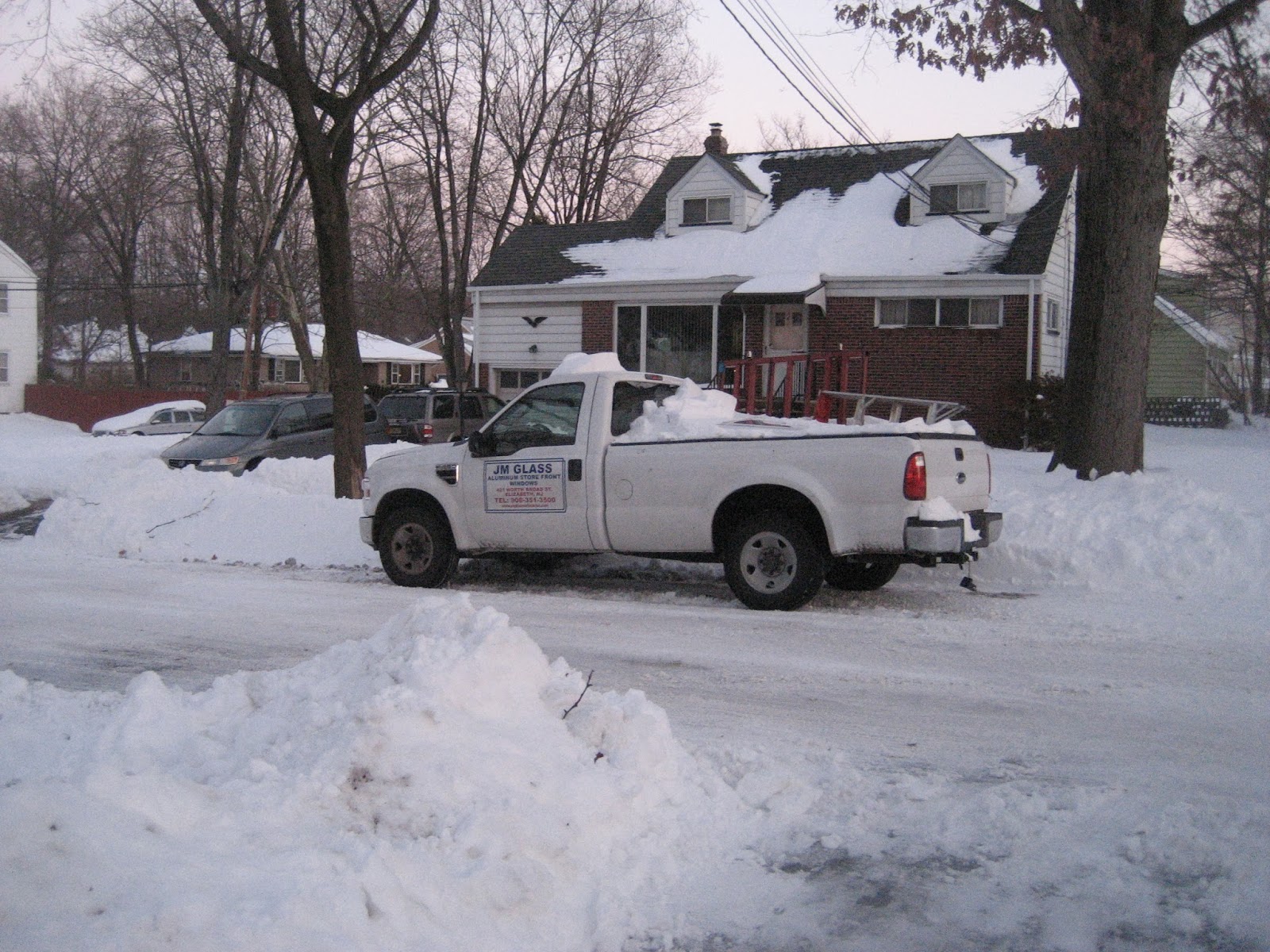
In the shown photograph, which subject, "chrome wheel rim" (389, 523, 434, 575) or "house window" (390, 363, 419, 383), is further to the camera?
"house window" (390, 363, 419, 383)

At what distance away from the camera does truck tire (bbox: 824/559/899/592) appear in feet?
32.8

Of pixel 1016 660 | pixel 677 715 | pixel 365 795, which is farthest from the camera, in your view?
pixel 1016 660

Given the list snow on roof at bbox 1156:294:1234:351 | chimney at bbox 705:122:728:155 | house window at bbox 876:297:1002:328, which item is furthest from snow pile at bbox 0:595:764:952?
snow on roof at bbox 1156:294:1234:351

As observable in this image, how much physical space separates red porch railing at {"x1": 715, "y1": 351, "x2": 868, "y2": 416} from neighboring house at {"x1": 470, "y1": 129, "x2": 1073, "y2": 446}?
1558 millimetres

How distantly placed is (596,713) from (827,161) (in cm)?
2565

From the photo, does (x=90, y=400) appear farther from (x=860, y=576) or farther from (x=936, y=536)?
(x=936, y=536)

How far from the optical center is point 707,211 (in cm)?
2767

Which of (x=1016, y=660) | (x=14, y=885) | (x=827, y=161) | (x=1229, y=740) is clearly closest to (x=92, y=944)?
(x=14, y=885)

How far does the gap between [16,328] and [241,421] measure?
35223mm

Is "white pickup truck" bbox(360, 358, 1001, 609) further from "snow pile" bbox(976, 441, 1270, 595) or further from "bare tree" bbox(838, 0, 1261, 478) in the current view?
"bare tree" bbox(838, 0, 1261, 478)

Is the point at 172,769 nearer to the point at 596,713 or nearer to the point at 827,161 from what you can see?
the point at 596,713

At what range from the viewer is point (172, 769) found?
13.9 feet

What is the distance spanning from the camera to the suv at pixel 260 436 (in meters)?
18.0

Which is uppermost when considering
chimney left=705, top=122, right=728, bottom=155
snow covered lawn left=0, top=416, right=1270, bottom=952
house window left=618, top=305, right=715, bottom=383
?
chimney left=705, top=122, right=728, bottom=155
